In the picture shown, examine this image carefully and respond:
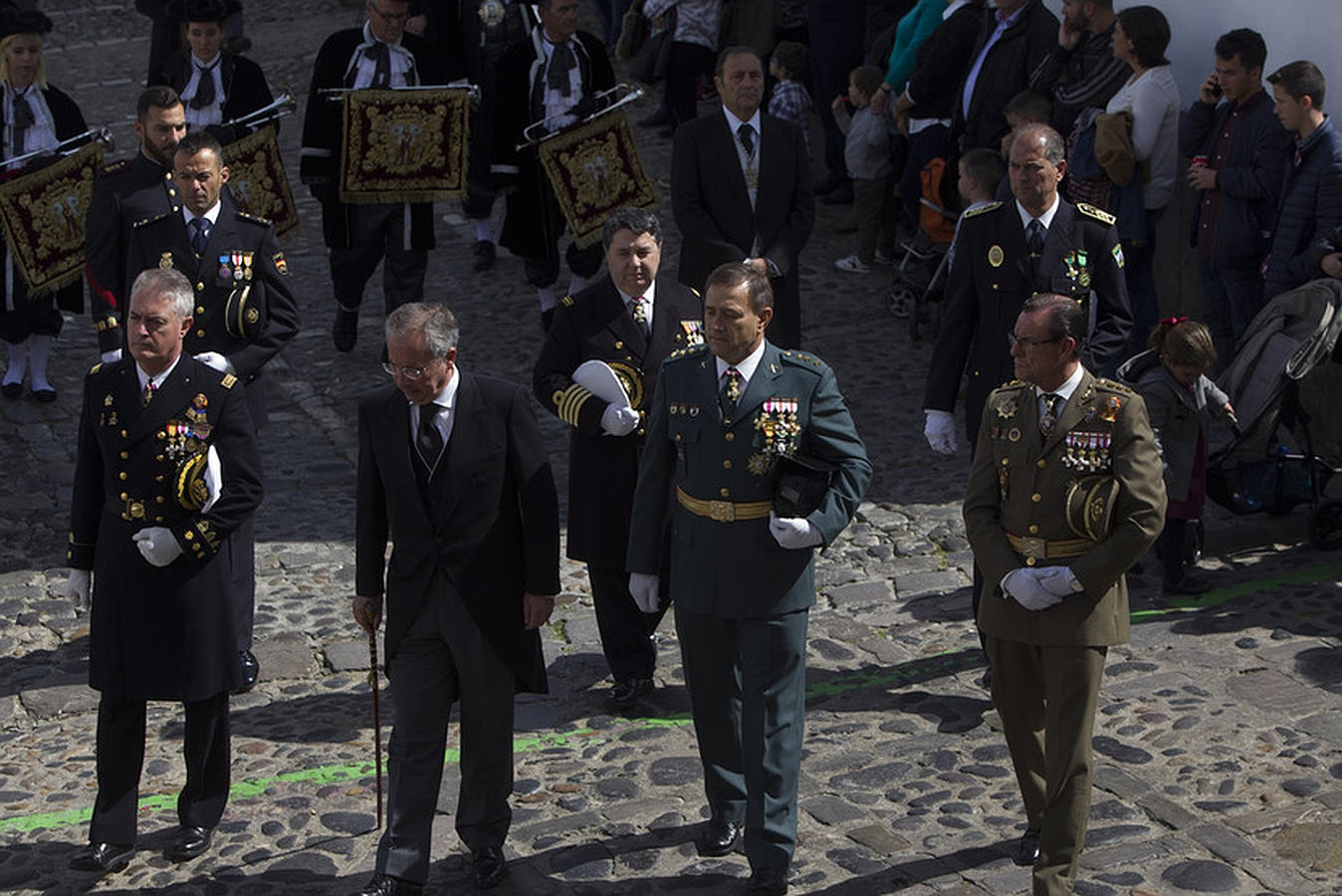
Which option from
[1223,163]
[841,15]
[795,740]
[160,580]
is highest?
[841,15]

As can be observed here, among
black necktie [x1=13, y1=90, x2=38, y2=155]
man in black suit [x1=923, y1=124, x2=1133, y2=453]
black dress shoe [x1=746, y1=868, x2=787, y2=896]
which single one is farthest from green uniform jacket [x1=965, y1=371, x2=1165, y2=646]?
black necktie [x1=13, y1=90, x2=38, y2=155]

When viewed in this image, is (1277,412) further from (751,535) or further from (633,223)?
(751,535)

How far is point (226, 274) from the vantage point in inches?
351

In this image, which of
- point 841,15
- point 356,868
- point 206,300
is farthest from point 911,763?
point 841,15

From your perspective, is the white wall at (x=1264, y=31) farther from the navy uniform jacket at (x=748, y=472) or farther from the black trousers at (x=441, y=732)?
the black trousers at (x=441, y=732)

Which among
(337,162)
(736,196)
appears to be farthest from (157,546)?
(337,162)

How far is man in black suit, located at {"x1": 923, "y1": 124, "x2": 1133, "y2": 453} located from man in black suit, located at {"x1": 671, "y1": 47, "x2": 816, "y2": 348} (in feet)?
6.89

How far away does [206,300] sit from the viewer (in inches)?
352

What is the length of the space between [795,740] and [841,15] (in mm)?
9554

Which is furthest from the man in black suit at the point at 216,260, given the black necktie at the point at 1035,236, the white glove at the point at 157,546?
the black necktie at the point at 1035,236

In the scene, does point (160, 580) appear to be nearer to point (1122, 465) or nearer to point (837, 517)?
point (837, 517)

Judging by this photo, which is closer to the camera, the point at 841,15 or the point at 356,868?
the point at 356,868

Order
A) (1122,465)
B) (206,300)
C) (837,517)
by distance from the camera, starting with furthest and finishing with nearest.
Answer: (206,300) < (837,517) < (1122,465)

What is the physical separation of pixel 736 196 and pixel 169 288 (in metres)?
3.86
